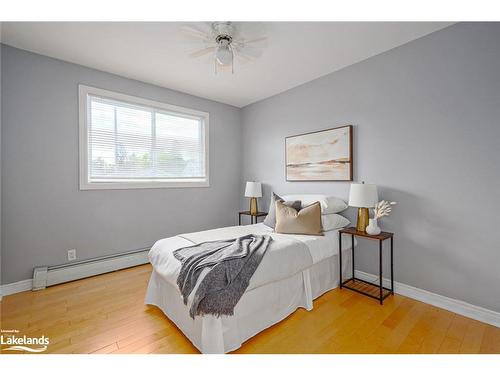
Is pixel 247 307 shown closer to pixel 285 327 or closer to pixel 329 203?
pixel 285 327

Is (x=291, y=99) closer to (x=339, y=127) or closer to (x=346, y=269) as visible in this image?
(x=339, y=127)

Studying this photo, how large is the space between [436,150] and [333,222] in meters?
1.19

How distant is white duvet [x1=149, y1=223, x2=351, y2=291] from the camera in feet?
5.78

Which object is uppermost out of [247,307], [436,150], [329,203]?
[436,150]

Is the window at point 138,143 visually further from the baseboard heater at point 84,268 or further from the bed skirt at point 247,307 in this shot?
the bed skirt at point 247,307

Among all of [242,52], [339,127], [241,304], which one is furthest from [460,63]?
[241,304]

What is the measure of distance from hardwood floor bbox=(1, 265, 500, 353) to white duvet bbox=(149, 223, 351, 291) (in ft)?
1.35

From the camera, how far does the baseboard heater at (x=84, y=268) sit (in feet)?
8.20

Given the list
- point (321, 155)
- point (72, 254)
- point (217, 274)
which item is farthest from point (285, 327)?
point (72, 254)

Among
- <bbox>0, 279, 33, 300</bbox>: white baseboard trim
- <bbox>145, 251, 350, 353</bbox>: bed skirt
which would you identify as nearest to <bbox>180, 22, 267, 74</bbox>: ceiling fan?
<bbox>145, 251, 350, 353</bbox>: bed skirt

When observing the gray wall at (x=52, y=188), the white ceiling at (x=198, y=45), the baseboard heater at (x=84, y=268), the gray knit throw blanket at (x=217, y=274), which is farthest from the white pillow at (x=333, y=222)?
the baseboard heater at (x=84, y=268)

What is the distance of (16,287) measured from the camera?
2414 mm

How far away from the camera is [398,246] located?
7.84 feet

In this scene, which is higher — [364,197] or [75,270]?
[364,197]
